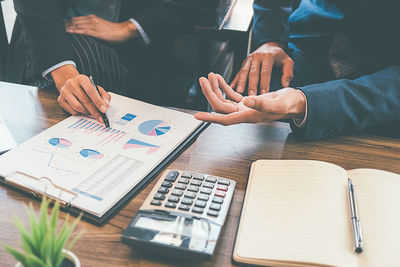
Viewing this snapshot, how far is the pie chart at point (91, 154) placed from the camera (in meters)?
0.65

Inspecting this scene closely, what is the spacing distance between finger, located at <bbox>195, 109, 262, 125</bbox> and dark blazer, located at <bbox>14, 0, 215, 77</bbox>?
21.3 inches

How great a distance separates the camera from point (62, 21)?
1.14 meters

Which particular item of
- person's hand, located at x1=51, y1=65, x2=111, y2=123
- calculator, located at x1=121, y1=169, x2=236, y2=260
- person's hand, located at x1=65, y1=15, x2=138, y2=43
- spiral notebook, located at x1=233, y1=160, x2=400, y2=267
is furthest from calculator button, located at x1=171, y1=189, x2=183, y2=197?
person's hand, located at x1=65, y1=15, x2=138, y2=43

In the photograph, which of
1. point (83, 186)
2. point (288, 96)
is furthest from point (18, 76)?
point (288, 96)

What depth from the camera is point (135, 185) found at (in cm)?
60

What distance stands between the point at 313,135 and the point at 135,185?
41 centimetres

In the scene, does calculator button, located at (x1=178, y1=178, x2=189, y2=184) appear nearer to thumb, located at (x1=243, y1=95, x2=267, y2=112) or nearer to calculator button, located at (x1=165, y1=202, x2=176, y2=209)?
calculator button, located at (x1=165, y1=202, x2=176, y2=209)

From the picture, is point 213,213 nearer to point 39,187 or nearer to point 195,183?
point 195,183

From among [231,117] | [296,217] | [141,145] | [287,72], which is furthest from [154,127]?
[287,72]

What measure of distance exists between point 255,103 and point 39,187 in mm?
435

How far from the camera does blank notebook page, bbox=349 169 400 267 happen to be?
0.47m

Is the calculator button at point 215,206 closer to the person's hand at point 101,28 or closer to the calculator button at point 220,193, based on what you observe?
the calculator button at point 220,193

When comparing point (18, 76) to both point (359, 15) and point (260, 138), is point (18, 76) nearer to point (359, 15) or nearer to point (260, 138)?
point (260, 138)

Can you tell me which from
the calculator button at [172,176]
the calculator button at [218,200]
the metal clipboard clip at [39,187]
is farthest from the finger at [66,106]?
the calculator button at [218,200]
